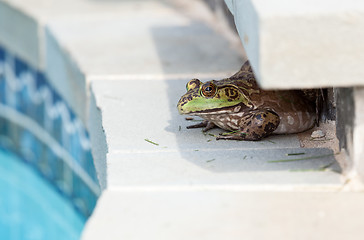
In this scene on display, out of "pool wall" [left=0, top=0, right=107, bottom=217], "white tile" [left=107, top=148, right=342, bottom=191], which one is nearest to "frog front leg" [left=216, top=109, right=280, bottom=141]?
"white tile" [left=107, top=148, right=342, bottom=191]

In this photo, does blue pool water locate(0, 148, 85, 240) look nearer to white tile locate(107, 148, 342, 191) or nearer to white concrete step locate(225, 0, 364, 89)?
white tile locate(107, 148, 342, 191)

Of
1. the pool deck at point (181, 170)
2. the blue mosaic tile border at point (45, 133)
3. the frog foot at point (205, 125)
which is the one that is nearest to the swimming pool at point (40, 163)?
the blue mosaic tile border at point (45, 133)

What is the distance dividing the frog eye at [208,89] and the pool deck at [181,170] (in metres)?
0.24

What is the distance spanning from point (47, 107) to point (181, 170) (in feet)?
12.0

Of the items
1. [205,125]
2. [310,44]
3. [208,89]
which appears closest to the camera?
[310,44]

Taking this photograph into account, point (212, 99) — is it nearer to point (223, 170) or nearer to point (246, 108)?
point (246, 108)

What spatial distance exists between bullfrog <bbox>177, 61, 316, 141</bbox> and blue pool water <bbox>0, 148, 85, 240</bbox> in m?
2.09

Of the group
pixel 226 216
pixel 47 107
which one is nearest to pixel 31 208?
pixel 47 107

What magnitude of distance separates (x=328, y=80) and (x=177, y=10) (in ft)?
16.9

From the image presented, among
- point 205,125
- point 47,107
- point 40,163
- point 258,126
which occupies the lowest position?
point 40,163

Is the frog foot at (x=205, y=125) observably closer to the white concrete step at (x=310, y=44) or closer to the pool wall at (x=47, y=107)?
the pool wall at (x=47, y=107)

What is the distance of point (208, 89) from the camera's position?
11.1 feet

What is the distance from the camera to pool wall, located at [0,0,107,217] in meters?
5.13

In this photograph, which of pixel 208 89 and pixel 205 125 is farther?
pixel 205 125
